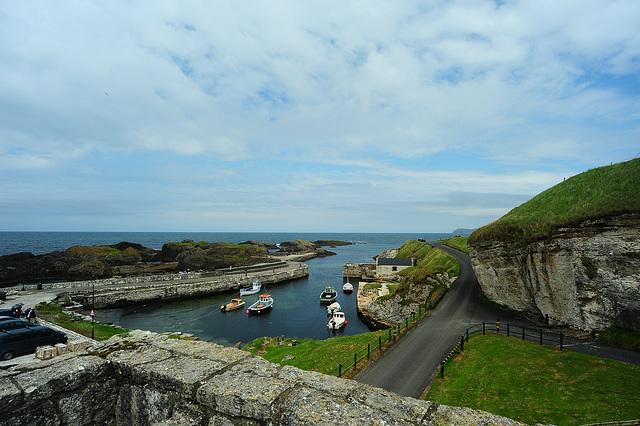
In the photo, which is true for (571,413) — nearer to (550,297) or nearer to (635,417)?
(635,417)

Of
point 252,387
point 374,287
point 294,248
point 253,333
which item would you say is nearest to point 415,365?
Answer: point 252,387

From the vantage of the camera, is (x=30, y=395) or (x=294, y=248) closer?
(x=30, y=395)

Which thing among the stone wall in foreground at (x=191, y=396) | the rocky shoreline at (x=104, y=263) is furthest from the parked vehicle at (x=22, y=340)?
the rocky shoreline at (x=104, y=263)

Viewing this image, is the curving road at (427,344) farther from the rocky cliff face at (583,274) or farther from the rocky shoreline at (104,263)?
the rocky shoreline at (104,263)

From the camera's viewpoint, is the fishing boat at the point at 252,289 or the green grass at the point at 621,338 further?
the fishing boat at the point at 252,289

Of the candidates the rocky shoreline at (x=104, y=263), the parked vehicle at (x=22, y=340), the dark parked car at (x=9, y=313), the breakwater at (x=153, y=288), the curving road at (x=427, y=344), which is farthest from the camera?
the rocky shoreline at (x=104, y=263)

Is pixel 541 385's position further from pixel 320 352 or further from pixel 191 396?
pixel 191 396

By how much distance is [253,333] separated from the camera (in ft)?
127

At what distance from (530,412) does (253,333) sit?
33109mm

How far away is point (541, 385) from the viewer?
1317 centimetres

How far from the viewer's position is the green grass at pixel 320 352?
61.9ft

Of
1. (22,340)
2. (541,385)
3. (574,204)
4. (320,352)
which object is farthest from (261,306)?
(574,204)

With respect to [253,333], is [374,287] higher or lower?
higher

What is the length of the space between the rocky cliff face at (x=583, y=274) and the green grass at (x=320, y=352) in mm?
11402
